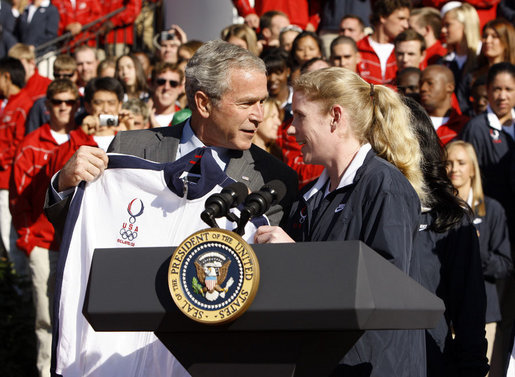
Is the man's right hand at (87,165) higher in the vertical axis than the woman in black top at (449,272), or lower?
higher

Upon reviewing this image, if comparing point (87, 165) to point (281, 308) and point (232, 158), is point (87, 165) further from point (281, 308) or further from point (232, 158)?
point (281, 308)

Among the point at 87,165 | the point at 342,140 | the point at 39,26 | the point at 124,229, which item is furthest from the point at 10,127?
the point at 342,140

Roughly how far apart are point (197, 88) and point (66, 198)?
907 mm

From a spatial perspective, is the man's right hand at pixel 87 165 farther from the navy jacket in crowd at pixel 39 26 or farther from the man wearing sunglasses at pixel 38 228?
the navy jacket in crowd at pixel 39 26

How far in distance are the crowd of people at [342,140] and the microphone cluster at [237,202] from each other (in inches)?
6.6

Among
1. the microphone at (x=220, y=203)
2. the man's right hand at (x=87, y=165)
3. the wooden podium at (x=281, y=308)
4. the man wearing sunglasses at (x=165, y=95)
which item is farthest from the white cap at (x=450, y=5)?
the wooden podium at (x=281, y=308)

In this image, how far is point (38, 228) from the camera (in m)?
7.54

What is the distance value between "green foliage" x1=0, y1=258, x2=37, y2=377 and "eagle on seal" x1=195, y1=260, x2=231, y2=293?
18.6 ft

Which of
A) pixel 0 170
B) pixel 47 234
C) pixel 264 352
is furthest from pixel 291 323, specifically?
pixel 0 170

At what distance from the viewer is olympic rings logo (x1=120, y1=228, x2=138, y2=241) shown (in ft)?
13.0

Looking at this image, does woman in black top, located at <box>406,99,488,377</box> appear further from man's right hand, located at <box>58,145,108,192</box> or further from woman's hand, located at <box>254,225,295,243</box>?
man's right hand, located at <box>58,145,108,192</box>

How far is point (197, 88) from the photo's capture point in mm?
4602

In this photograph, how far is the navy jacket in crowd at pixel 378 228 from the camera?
331 cm

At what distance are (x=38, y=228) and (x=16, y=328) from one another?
4.15 feet
